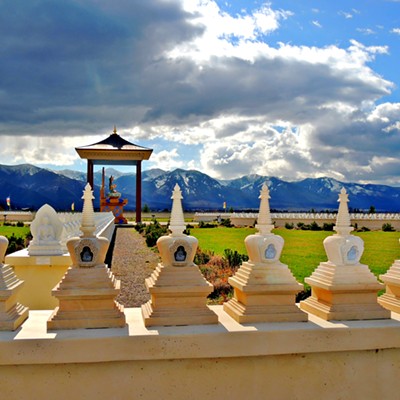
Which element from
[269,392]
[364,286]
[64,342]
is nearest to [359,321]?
[364,286]

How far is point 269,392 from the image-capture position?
12.1ft

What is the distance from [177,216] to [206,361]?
119 centimetres

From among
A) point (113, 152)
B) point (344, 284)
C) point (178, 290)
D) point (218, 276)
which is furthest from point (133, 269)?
point (113, 152)

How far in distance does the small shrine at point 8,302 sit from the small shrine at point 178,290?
98 cm

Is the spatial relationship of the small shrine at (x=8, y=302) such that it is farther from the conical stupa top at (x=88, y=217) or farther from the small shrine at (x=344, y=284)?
the small shrine at (x=344, y=284)

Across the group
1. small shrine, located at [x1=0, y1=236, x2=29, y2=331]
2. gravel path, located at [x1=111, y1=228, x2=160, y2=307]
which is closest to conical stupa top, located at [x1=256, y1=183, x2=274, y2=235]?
small shrine, located at [x1=0, y1=236, x2=29, y2=331]

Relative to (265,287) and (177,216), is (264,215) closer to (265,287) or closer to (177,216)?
(265,287)

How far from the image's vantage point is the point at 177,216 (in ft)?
13.2

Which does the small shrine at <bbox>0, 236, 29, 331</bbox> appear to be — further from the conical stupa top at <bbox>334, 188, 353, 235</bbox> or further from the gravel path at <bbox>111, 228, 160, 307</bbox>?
the gravel path at <bbox>111, 228, 160, 307</bbox>

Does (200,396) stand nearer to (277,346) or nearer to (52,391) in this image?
(277,346)

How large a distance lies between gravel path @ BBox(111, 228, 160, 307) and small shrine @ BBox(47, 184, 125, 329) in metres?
5.35

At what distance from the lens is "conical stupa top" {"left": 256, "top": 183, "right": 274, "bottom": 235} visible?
412 centimetres

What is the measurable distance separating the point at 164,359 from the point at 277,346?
0.87 meters

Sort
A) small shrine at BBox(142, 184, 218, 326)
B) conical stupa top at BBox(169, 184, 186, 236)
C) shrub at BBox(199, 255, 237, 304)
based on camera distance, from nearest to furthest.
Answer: small shrine at BBox(142, 184, 218, 326) → conical stupa top at BBox(169, 184, 186, 236) → shrub at BBox(199, 255, 237, 304)
